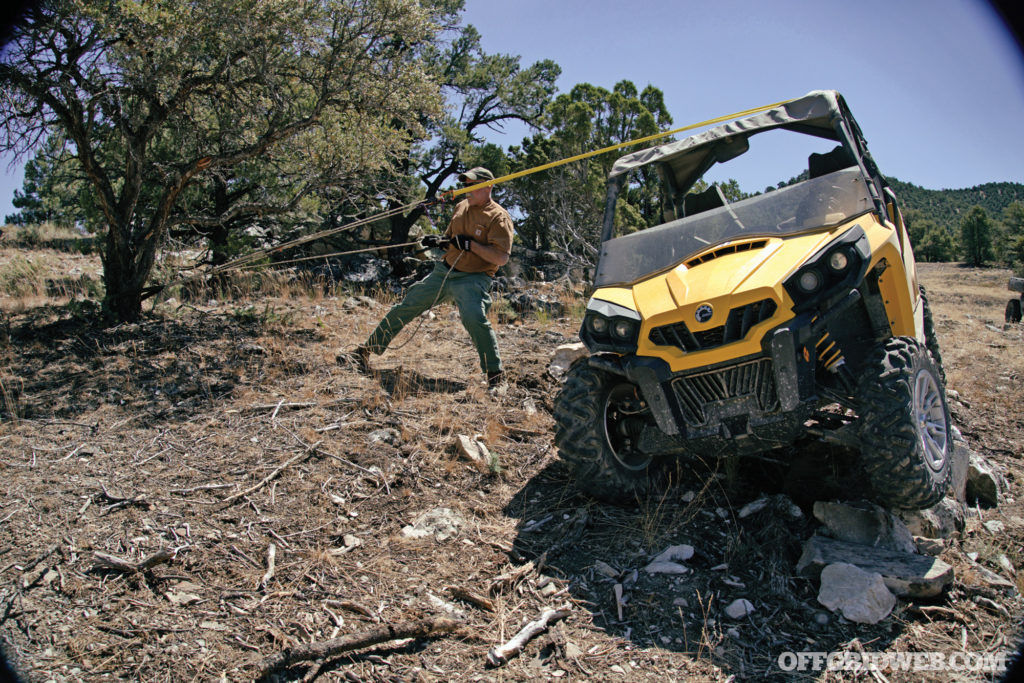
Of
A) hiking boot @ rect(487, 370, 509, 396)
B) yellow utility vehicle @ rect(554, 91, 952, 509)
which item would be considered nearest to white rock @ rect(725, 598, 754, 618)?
yellow utility vehicle @ rect(554, 91, 952, 509)

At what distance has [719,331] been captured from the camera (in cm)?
339

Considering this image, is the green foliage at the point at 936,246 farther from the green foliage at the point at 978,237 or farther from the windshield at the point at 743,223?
the windshield at the point at 743,223

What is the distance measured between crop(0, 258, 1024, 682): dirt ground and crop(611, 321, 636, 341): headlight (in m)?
1.12

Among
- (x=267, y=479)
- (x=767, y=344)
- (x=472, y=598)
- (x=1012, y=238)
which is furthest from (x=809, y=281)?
(x=1012, y=238)

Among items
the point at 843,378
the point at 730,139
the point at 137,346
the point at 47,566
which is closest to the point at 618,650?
the point at 843,378

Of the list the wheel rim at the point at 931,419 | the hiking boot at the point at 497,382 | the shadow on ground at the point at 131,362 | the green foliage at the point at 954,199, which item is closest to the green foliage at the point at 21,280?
the shadow on ground at the point at 131,362

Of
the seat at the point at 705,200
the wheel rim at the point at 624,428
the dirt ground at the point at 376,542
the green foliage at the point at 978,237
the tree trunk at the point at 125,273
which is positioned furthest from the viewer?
the green foliage at the point at 978,237

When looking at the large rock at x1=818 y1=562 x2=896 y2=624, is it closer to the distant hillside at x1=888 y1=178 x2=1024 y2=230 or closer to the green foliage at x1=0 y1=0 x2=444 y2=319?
the green foliage at x1=0 y1=0 x2=444 y2=319

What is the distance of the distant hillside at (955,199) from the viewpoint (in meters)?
46.4

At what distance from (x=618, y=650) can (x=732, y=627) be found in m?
0.58

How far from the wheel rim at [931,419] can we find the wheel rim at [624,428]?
149 cm

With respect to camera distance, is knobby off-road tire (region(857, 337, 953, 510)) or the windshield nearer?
knobby off-road tire (region(857, 337, 953, 510))

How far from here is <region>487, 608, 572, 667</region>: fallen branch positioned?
2.89 meters

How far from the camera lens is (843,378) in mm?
3428
